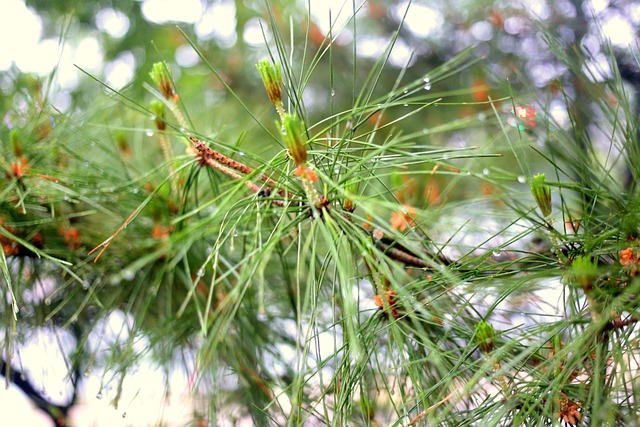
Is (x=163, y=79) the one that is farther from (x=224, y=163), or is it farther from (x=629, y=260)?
(x=629, y=260)

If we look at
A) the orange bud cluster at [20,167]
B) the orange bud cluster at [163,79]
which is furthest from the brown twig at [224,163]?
the orange bud cluster at [20,167]

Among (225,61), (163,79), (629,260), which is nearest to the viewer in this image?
(629,260)

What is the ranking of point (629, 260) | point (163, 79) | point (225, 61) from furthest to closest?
1. point (225, 61)
2. point (163, 79)
3. point (629, 260)

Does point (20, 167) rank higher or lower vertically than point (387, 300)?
higher

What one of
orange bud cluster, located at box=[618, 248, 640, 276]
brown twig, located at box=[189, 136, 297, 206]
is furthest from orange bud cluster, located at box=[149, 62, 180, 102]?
orange bud cluster, located at box=[618, 248, 640, 276]

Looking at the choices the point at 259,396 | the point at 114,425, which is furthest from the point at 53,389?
the point at 259,396

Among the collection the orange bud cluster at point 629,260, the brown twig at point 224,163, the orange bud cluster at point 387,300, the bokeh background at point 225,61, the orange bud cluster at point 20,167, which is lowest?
the orange bud cluster at point 629,260

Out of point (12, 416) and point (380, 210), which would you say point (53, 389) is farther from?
point (380, 210)

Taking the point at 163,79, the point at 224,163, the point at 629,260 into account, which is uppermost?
the point at 163,79

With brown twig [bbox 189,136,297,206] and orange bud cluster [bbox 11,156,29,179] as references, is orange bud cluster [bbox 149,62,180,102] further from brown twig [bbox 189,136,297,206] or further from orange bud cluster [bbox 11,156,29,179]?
orange bud cluster [bbox 11,156,29,179]

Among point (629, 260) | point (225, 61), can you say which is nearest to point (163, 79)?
point (629, 260)

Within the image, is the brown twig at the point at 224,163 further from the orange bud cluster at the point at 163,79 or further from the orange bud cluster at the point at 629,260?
the orange bud cluster at the point at 629,260
